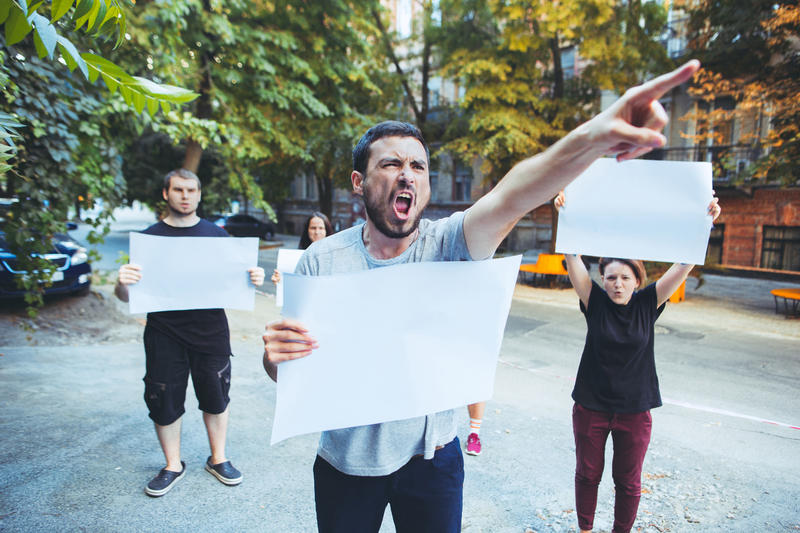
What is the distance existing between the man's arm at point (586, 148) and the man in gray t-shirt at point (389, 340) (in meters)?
0.07

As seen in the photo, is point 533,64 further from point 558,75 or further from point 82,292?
point 82,292

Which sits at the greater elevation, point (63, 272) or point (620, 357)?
point (620, 357)

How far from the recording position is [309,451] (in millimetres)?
3768

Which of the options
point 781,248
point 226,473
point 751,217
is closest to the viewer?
point 226,473

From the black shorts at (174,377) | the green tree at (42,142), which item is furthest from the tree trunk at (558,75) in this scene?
the black shorts at (174,377)

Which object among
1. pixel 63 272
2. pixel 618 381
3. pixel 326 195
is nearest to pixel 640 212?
pixel 618 381

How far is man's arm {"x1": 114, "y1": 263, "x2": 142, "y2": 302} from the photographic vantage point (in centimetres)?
300

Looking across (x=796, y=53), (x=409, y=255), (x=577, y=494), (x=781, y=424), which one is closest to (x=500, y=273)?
(x=409, y=255)

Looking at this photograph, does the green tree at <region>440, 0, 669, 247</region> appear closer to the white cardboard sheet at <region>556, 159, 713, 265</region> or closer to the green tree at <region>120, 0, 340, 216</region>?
the green tree at <region>120, 0, 340, 216</region>

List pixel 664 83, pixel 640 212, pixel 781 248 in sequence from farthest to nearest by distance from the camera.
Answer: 1. pixel 781 248
2. pixel 640 212
3. pixel 664 83

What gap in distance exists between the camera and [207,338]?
3.20m

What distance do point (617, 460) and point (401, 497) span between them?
58.3 inches

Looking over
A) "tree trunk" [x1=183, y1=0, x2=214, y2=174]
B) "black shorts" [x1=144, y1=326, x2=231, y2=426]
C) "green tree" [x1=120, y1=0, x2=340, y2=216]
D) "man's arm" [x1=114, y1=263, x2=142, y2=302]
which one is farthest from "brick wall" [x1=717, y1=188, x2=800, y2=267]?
"man's arm" [x1=114, y1=263, x2=142, y2=302]

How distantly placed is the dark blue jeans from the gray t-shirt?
6 cm
